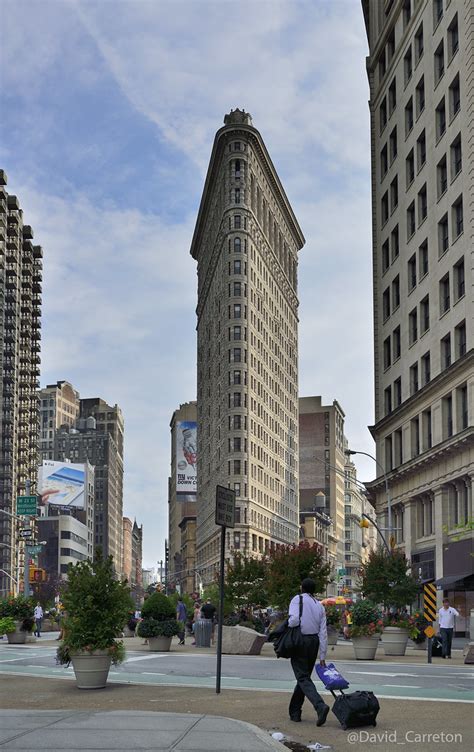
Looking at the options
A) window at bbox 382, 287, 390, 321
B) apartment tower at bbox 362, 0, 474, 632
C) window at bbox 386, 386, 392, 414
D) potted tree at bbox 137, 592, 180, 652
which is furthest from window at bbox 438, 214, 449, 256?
potted tree at bbox 137, 592, 180, 652

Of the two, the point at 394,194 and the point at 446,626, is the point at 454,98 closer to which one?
the point at 394,194

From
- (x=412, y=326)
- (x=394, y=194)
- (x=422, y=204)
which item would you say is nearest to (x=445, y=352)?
(x=412, y=326)

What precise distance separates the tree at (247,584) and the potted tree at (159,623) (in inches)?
408

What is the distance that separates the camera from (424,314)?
188ft

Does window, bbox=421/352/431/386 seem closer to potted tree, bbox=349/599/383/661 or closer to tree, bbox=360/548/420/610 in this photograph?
tree, bbox=360/548/420/610

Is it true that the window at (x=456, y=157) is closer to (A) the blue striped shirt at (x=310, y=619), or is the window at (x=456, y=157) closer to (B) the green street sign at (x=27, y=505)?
(B) the green street sign at (x=27, y=505)

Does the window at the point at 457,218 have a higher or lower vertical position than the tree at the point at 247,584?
higher

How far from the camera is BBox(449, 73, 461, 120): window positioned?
51562 millimetres

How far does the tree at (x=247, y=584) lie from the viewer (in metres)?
44.5

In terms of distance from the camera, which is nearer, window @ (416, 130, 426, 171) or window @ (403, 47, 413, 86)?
window @ (416, 130, 426, 171)

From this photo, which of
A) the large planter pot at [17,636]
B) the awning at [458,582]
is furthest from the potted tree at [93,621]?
the awning at [458,582]

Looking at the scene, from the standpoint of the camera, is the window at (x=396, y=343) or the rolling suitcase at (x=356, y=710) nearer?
the rolling suitcase at (x=356, y=710)

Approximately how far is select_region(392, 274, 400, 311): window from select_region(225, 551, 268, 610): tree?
22.9 m

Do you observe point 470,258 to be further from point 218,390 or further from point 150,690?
point 218,390
